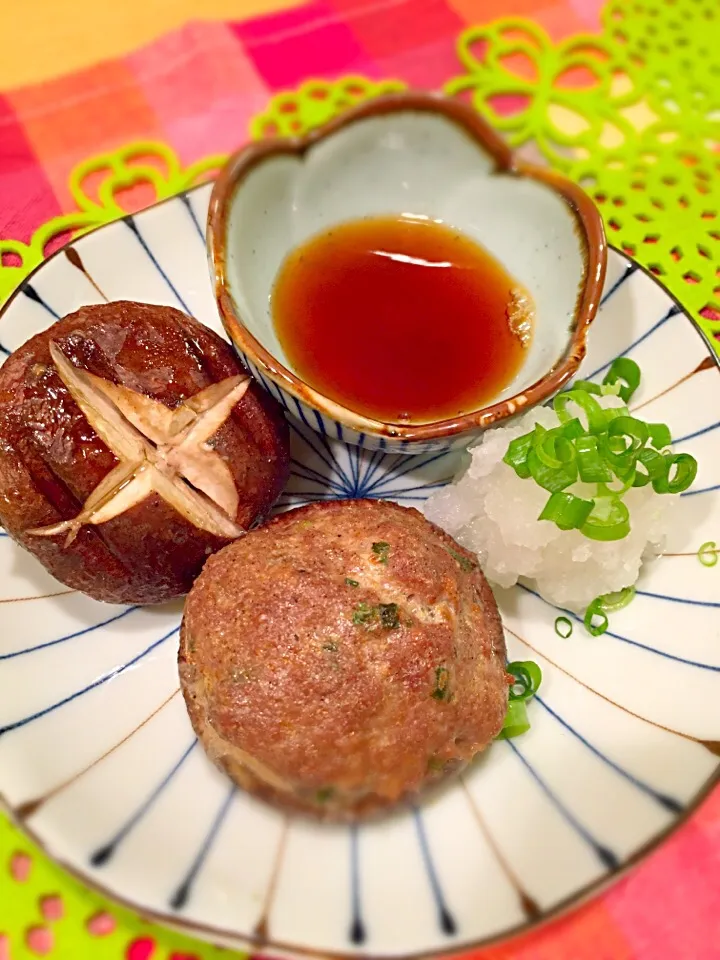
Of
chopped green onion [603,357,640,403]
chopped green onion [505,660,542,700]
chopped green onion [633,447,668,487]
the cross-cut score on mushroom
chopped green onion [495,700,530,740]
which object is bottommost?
chopped green onion [495,700,530,740]

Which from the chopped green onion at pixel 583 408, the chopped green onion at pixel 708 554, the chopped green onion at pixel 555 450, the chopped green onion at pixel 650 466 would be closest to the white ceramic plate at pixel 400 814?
the chopped green onion at pixel 708 554

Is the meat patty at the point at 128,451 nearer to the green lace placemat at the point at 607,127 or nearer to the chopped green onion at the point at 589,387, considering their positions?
the green lace placemat at the point at 607,127

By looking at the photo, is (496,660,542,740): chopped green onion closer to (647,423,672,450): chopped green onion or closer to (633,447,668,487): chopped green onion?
(633,447,668,487): chopped green onion

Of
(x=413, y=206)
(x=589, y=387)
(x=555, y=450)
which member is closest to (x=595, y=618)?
(x=555, y=450)

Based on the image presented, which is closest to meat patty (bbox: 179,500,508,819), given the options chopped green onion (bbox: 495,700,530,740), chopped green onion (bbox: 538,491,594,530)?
chopped green onion (bbox: 495,700,530,740)

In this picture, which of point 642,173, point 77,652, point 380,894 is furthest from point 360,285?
point 380,894

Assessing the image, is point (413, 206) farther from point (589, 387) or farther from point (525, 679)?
point (525, 679)
